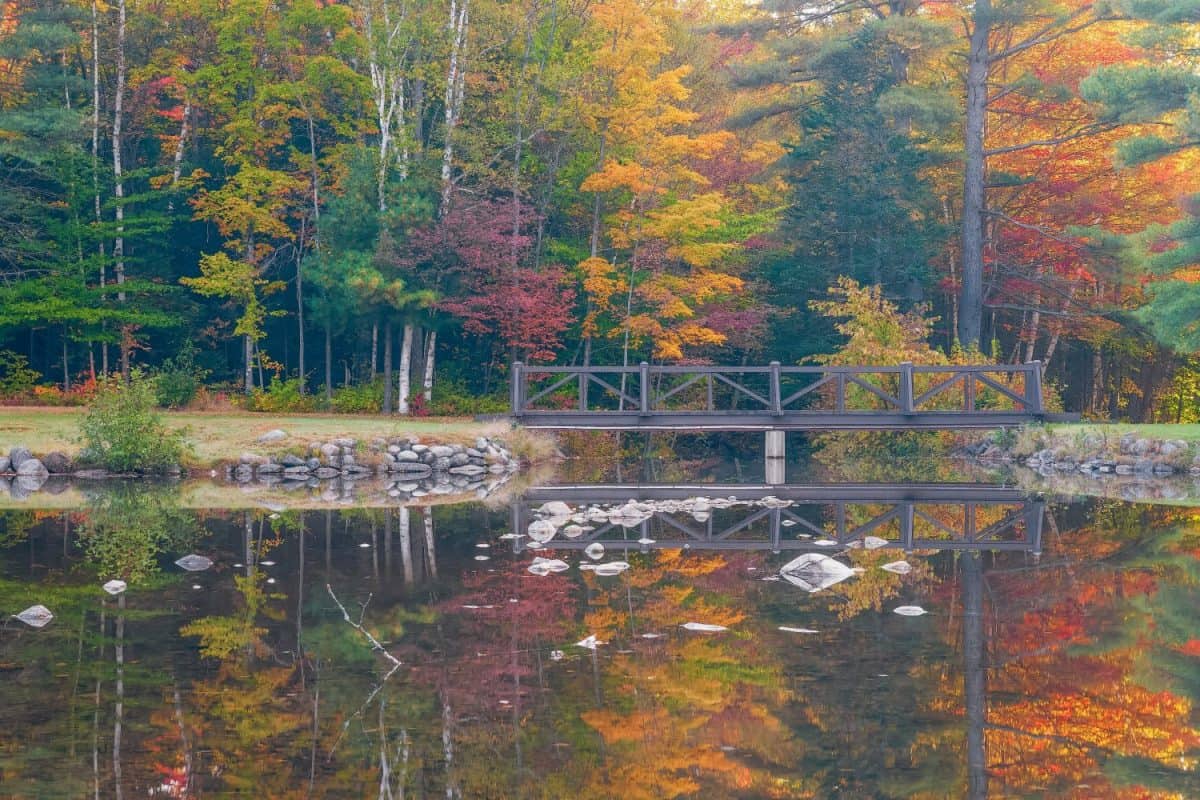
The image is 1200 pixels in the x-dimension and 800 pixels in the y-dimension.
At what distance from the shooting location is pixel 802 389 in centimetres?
2536

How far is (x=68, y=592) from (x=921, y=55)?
2697 centimetres

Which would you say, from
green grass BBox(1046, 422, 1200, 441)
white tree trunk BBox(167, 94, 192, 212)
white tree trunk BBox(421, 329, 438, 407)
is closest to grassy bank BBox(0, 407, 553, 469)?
white tree trunk BBox(421, 329, 438, 407)

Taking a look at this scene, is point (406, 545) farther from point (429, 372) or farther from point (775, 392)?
point (429, 372)

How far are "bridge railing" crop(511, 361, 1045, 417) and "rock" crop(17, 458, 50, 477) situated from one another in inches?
321

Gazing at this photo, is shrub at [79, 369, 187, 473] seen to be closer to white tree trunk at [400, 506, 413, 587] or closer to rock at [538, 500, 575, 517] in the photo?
white tree trunk at [400, 506, 413, 587]

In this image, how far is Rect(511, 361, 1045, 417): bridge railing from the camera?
947 inches

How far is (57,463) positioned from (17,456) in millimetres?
671

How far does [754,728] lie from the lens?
23.3ft

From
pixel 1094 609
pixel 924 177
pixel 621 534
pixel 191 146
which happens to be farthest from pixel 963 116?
pixel 1094 609

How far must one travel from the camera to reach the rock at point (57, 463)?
21281mm

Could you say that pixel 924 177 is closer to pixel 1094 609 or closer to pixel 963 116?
pixel 963 116

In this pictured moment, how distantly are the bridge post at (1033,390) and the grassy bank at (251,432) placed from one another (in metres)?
8.97

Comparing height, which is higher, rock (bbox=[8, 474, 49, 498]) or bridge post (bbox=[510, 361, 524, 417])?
bridge post (bbox=[510, 361, 524, 417])

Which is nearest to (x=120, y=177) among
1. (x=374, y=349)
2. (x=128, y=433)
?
(x=374, y=349)
